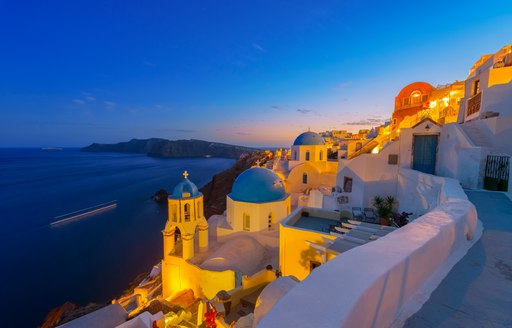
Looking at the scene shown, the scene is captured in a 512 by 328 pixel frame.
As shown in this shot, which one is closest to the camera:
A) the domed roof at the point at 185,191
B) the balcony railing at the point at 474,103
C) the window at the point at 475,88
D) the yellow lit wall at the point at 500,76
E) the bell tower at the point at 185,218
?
the yellow lit wall at the point at 500,76

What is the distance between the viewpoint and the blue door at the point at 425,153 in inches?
420

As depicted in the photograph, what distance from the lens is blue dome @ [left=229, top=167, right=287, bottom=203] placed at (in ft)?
44.9

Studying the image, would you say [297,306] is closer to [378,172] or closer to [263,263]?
[263,263]

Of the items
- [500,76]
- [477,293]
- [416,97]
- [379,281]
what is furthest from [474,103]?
[416,97]

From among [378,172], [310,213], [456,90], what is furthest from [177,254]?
[456,90]

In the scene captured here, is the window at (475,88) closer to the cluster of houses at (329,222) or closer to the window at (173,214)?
the cluster of houses at (329,222)

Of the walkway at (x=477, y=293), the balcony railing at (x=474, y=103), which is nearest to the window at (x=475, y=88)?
the balcony railing at (x=474, y=103)

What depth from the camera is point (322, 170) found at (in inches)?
888

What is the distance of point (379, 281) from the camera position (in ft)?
5.48

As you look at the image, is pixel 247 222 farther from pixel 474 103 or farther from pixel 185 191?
pixel 474 103

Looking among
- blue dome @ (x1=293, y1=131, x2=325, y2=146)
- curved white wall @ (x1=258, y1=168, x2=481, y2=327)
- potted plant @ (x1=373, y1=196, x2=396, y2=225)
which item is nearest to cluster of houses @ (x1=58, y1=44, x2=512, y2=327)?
curved white wall @ (x1=258, y1=168, x2=481, y2=327)

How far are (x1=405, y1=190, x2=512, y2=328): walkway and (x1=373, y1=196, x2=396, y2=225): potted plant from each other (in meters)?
8.50

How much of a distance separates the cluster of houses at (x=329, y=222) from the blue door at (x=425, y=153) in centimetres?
4

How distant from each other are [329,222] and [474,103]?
1046 cm
